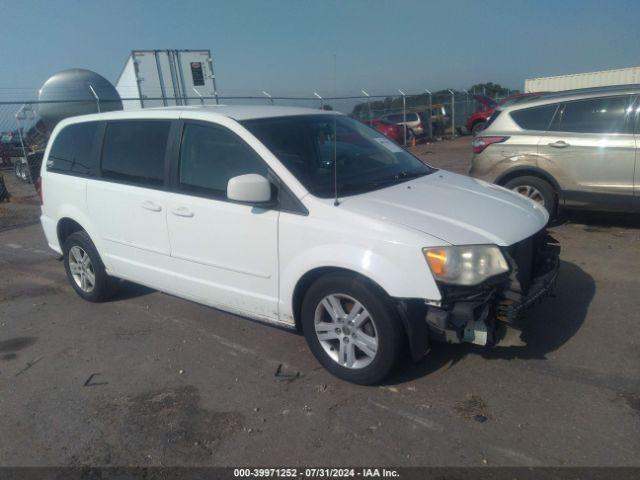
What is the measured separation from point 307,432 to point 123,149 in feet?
9.94

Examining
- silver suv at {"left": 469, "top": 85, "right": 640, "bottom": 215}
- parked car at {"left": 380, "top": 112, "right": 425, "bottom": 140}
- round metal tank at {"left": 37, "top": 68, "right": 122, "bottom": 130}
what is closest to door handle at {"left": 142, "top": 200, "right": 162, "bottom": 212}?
silver suv at {"left": 469, "top": 85, "right": 640, "bottom": 215}

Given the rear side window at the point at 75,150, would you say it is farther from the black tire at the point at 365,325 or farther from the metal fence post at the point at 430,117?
the metal fence post at the point at 430,117

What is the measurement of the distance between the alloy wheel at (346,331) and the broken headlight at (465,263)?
1.75 feet

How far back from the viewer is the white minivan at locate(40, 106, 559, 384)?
3.10m

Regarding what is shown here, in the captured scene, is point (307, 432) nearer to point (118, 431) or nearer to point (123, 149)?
point (118, 431)

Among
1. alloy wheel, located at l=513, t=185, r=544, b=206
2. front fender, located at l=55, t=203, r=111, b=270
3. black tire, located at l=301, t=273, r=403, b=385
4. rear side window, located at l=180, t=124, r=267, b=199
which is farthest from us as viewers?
alloy wheel, located at l=513, t=185, r=544, b=206

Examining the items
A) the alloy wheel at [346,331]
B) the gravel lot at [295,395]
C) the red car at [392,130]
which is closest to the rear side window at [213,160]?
the alloy wheel at [346,331]

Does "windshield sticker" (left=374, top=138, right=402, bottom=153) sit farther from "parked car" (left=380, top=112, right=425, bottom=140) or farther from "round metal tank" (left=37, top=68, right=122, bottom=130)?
"parked car" (left=380, top=112, right=425, bottom=140)

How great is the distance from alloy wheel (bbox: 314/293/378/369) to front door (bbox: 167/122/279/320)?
402mm

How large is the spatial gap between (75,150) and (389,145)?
3085 millimetres

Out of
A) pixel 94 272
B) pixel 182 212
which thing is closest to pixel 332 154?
pixel 182 212

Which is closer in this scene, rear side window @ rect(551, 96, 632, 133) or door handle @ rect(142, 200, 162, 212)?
door handle @ rect(142, 200, 162, 212)

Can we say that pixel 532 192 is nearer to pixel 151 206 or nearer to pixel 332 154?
pixel 332 154

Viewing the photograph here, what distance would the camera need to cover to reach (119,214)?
182 inches
